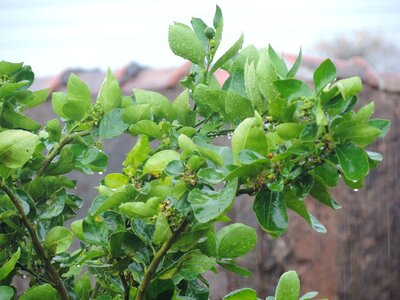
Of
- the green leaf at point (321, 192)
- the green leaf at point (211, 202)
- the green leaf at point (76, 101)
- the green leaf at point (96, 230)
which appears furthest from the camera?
the green leaf at point (76, 101)

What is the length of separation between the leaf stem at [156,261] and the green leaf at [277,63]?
0.21 meters

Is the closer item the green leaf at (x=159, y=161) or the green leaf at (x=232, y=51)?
the green leaf at (x=159, y=161)

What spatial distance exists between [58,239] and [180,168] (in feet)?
0.93

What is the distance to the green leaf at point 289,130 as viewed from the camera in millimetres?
885

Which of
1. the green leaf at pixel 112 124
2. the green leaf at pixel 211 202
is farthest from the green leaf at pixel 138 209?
the green leaf at pixel 112 124

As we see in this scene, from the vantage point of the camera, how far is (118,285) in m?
1.10

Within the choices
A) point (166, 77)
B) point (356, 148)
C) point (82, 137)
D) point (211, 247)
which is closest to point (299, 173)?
point (356, 148)

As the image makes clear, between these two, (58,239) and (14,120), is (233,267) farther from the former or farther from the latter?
(14,120)

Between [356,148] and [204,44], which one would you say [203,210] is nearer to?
[356,148]

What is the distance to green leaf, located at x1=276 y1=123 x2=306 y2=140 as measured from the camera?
885 millimetres

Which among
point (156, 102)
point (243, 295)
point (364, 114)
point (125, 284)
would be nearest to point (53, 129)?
point (156, 102)

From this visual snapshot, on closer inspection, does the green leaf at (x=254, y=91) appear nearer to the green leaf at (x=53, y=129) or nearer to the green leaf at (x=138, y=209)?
the green leaf at (x=138, y=209)

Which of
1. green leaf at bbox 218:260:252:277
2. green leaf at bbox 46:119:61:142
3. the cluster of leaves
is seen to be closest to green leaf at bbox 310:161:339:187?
the cluster of leaves

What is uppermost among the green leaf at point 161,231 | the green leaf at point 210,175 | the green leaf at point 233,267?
the green leaf at point 210,175
